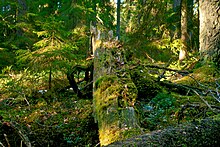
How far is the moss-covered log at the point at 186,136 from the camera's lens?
215 centimetres

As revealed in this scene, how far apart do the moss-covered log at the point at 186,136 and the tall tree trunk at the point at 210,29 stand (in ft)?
16.0

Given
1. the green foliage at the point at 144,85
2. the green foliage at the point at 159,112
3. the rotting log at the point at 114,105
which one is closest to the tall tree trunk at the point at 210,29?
the green foliage at the point at 144,85

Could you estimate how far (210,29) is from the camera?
7.27m

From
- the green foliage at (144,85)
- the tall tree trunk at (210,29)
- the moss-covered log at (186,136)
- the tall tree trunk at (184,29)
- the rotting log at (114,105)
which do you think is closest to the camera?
the moss-covered log at (186,136)

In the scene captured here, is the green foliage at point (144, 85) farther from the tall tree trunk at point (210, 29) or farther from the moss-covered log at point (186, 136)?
the moss-covered log at point (186, 136)

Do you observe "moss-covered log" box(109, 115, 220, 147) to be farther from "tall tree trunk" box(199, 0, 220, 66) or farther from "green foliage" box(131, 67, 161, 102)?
"tall tree trunk" box(199, 0, 220, 66)

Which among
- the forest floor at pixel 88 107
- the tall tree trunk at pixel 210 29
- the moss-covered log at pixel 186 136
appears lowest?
the forest floor at pixel 88 107

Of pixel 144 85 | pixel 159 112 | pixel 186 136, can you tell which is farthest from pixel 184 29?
pixel 186 136

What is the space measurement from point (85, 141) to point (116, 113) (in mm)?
1454

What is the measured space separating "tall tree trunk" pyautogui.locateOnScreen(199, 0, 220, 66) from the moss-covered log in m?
4.89

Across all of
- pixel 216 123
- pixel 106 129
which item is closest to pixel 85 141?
pixel 106 129

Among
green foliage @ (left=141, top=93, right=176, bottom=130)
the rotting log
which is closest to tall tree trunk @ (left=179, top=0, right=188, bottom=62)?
green foliage @ (left=141, top=93, right=176, bottom=130)

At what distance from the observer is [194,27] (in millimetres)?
12398

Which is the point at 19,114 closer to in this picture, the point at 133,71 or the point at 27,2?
→ the point at 133,71
